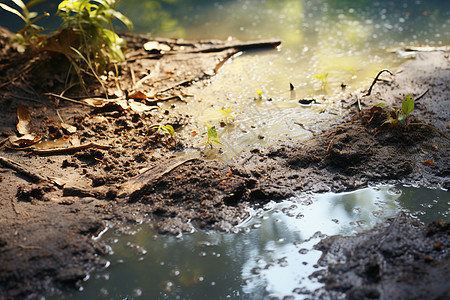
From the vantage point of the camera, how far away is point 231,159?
2857 millimetres

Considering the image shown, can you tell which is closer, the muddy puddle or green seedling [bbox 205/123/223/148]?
green seedling [bbox 205/123/223/148]

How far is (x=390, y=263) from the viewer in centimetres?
190

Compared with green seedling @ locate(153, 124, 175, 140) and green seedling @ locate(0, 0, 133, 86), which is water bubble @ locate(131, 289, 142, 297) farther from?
green seedling @ locate(0, 0, 133, 86)

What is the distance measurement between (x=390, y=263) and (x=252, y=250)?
70 centimetres

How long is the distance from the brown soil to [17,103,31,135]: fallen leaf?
53 millimetres

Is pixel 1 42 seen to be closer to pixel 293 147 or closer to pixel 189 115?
pixel 189 115

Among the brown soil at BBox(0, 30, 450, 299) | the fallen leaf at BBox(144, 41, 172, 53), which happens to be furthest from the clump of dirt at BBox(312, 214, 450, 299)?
the fallen leaf at BBox(144, 41, 172, 53)

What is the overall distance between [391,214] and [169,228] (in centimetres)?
131

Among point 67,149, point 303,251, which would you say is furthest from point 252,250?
point 67,149

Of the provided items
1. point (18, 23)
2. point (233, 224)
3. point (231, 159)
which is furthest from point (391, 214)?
point (18, 23)

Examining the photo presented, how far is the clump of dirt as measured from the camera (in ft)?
5.68

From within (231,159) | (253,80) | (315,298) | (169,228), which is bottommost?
(315,298)

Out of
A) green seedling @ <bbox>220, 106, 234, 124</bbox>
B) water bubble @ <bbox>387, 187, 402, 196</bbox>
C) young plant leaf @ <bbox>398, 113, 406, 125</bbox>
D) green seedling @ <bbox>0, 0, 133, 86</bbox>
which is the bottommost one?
water bubble @ <bbox>387, 187, 402, 196</bbox>

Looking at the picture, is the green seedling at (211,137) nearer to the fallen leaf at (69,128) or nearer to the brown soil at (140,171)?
the brown soil at (140,171)
